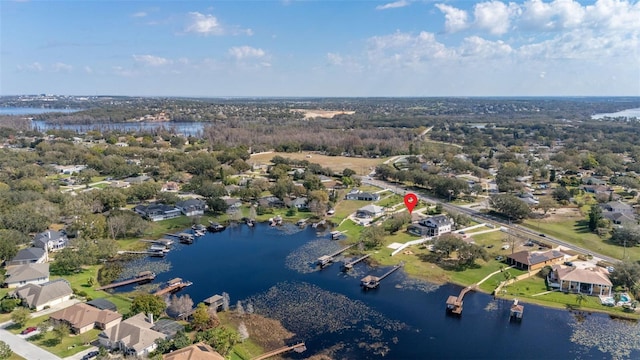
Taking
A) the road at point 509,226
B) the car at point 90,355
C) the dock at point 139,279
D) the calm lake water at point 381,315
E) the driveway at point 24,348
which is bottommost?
the calm lake water at point 381,315

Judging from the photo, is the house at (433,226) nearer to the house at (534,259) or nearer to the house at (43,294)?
the house at (534,259)

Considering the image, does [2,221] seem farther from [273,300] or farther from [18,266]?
[273,300]

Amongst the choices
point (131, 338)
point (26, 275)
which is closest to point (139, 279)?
point (26, 275)

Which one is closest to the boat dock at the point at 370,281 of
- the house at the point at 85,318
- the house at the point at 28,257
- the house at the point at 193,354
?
the house at the point at 193,354

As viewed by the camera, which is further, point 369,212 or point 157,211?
point 369,212

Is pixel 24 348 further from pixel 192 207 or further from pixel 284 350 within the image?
pixel 192 207

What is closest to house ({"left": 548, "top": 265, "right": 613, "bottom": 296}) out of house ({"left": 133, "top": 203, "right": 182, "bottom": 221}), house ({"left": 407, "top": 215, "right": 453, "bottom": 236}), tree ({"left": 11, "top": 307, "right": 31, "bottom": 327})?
house ({"left": 407, "top": 215, "right": 453, "bottom": 236})
